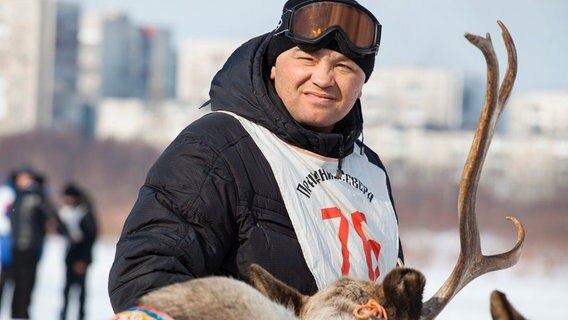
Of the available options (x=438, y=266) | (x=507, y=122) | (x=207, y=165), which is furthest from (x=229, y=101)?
(x=507, y=122)

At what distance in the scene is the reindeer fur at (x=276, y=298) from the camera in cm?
210

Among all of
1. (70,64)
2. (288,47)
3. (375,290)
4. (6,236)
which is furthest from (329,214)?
(70,64)

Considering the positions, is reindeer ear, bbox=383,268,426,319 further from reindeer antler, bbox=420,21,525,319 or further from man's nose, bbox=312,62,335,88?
man's nose, bbox=312,62,335,88

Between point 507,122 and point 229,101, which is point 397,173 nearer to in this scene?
point 507,122

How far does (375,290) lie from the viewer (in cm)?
260

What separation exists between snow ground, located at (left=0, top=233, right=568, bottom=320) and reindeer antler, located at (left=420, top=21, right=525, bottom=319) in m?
6.51

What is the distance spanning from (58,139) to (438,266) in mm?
30515

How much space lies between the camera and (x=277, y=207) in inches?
120

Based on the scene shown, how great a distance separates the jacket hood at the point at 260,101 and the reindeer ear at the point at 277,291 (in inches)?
22.5

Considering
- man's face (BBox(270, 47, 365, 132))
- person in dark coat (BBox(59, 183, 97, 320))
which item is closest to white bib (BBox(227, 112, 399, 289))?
man's face (BBox(270, 47, 365, 132))

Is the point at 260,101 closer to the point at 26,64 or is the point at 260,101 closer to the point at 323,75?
the point at 323,75

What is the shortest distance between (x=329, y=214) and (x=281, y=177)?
0.56ft

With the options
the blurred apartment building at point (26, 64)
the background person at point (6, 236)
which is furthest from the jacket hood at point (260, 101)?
the blurred apartment building at point (26, 64)

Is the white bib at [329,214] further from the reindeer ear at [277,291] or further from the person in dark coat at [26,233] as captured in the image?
the person in dark coat at [26,233]
